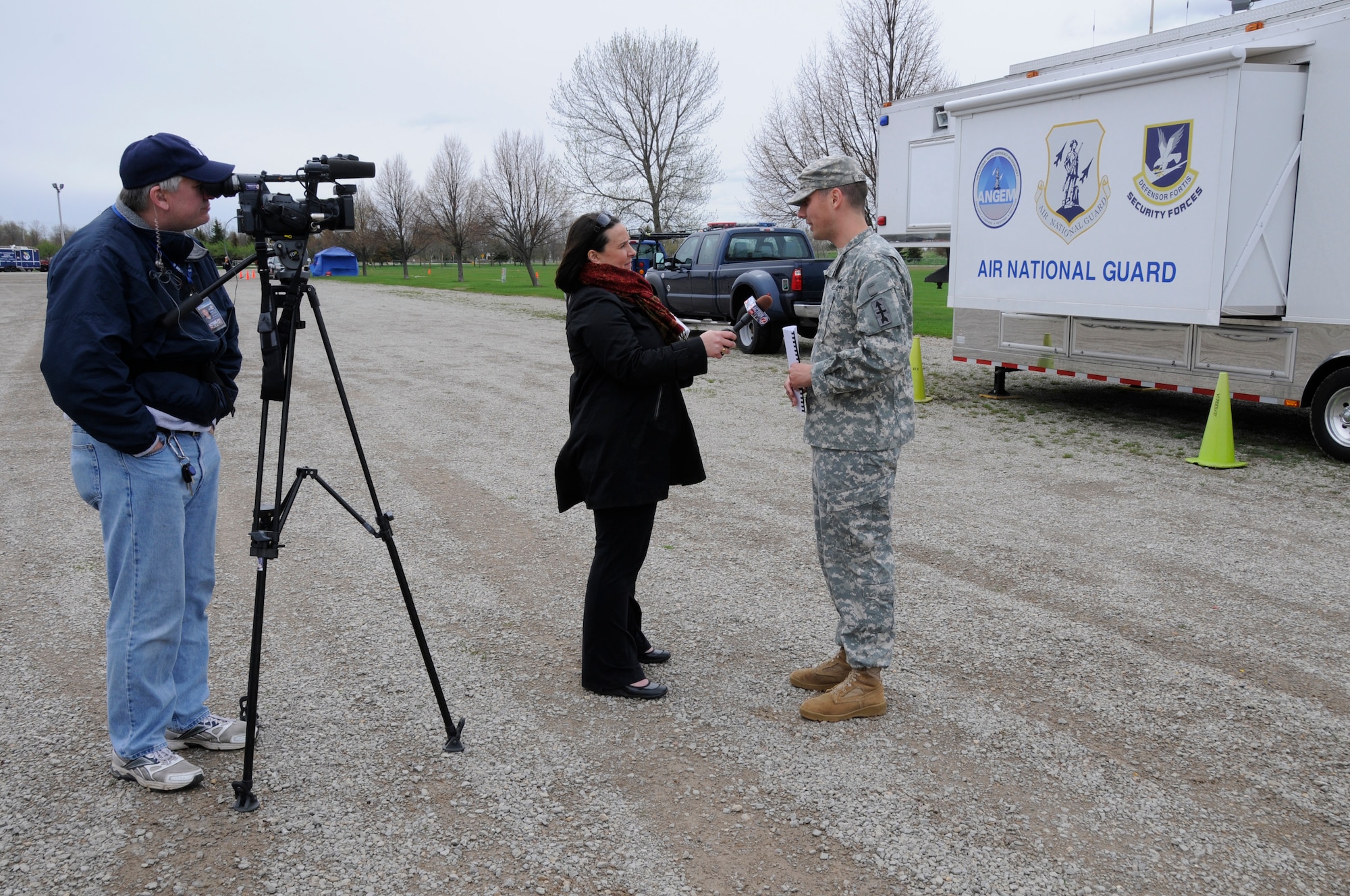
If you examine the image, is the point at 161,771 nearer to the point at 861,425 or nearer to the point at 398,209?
the point at 861,425

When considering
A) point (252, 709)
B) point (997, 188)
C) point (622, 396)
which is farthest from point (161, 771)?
point (997, 188)

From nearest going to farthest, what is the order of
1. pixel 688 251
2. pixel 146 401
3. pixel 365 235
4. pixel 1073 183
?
pixel 146 401
pixel 1073 183
pixel 688 251
pixel 365 235

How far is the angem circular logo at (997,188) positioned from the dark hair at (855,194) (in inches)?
269

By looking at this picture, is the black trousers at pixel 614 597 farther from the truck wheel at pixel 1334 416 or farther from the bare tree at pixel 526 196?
the bare tree at pixel 526 196

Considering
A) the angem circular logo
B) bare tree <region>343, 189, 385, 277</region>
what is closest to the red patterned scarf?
the angem circular logo

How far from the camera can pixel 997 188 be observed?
985 cm

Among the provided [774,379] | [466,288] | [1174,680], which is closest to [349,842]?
[1174,680]

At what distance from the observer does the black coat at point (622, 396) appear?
350cm

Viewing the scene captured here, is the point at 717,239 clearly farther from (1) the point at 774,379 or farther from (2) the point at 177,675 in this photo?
(2) the point at 177,675

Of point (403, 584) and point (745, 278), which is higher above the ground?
point (745, 278)

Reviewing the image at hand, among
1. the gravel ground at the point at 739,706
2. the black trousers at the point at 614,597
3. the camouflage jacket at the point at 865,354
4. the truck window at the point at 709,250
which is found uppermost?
the truck window at the point at 709,250

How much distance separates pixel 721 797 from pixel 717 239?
14199 millimetres

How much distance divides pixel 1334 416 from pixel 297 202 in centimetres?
805

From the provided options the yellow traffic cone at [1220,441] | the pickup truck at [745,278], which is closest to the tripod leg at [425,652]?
the yellow traffic cone at [1220,441]
